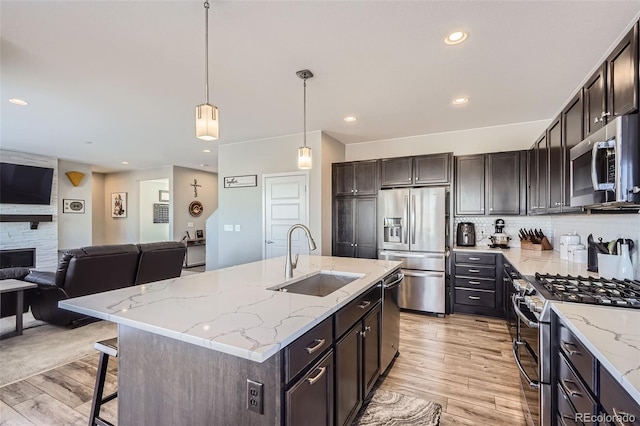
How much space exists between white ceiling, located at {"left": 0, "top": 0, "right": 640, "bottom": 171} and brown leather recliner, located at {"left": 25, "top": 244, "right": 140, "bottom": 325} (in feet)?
5.89

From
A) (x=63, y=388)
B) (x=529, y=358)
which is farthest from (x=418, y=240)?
(x=63, y=388)

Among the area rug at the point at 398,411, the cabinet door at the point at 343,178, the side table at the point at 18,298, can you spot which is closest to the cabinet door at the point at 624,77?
the area rug at the point at 398,411

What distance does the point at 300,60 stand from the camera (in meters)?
2.53

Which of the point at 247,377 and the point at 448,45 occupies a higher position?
the point at 448,45

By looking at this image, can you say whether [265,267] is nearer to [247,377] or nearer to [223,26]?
[247,377]

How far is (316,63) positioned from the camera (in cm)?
257

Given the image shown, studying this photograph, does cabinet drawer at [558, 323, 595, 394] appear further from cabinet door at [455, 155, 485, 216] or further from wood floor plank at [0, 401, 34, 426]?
wood floor plank at [0, 401, 34, 426]

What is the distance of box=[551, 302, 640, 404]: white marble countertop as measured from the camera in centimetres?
95

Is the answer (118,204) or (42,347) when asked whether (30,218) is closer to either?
(118,204)

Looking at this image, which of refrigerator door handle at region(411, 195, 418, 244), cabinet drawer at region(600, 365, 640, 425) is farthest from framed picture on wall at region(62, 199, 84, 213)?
cabinet drawer at region(600, 365, 640, 425)

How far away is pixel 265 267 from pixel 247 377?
1468 millimetres

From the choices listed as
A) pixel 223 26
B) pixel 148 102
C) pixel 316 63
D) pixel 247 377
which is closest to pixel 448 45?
pixel 316 63

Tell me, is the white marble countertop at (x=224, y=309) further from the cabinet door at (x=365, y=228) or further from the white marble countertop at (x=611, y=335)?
the cabinet door at (x=365, y=228)

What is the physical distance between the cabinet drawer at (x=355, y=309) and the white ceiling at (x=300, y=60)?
186cm
